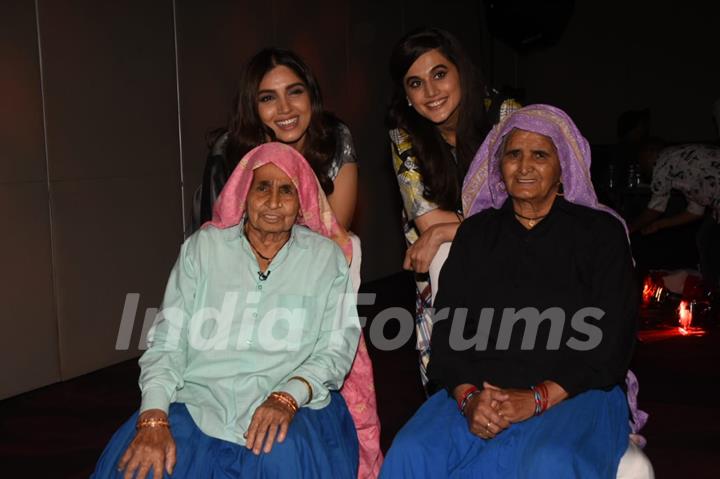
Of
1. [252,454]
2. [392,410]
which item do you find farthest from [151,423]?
[392,410]

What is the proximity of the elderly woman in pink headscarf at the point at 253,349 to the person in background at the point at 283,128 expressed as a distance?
1.51 ft

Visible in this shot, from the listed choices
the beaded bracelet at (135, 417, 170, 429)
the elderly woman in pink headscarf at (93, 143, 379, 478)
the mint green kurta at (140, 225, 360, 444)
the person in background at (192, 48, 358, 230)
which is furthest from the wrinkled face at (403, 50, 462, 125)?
the beaded bracelet at (135, 417, 170, 429)

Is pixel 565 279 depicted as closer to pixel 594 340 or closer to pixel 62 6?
pixel 594 340

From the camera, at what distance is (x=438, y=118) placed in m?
2.91

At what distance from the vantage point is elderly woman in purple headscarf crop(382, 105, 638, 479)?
7.02ft

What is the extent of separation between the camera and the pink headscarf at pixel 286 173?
2.39m

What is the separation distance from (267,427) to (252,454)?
0.08 meters

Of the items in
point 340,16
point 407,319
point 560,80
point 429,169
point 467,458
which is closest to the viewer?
point 467,458

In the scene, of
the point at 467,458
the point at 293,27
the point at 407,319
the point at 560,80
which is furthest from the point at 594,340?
the point at 560,80

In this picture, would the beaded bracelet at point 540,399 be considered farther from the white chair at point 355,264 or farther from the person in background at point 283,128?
the person in background at point 283,128

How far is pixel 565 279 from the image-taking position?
92.1 inches

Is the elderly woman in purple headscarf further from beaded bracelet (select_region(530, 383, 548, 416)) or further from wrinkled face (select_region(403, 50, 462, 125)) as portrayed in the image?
wrinkled face (select_region(403, 50, 462, 125))

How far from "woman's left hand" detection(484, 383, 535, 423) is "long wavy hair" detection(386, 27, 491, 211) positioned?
91cm

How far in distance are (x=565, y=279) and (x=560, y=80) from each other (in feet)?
30.5
